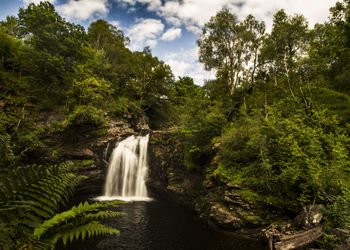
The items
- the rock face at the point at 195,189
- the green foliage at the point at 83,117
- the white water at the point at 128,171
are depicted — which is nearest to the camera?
the rock face at the point at 195,189

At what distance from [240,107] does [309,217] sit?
1040 cm

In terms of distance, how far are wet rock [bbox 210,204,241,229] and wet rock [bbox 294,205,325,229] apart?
2764 millimetres

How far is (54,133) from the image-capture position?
1631 centimetres

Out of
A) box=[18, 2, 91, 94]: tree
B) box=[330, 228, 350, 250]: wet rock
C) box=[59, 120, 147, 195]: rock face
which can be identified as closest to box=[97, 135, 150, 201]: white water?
box=[59, 120, 147, 195]: rock face

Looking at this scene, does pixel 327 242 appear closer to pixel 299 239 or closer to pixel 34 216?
pixel 299 239

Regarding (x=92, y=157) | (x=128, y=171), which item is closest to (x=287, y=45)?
(x=128, y=171)

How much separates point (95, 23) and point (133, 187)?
26516 millimetres

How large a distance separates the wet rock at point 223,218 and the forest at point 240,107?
1624 millimetres

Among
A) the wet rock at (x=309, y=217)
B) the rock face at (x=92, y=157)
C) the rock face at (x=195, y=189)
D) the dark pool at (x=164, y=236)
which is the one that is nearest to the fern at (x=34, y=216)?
the dark pool at (x=164, y=236)

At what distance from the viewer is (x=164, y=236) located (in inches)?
321

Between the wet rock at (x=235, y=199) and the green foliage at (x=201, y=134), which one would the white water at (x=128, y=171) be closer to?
the green foliage at (x=201, y=134)

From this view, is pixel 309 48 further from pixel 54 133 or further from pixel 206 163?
pixel 54 133

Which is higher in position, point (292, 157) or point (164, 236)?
point (292, 157)

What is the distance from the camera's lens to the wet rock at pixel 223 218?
912 centimetres
